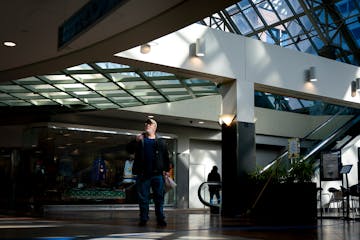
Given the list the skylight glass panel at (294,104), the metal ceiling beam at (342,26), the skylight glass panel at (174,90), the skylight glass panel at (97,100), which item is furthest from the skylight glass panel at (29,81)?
the metal ceiling beam at (342,26)

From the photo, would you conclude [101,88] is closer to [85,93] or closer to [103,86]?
[103,86]

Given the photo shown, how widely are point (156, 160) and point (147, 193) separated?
517 millimetres

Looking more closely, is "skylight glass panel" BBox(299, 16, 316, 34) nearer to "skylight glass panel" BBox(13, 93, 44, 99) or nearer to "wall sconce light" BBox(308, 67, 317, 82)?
"wall sconce light" BBox(308, 67, 317, 82)

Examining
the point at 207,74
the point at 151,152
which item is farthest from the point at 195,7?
the point at 207,74

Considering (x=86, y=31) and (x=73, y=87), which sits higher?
(x=73, y=87)

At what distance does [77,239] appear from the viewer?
493cm

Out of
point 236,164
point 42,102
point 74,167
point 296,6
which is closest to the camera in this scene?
point 236,164

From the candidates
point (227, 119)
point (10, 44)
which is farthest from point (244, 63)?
point (10, 44)

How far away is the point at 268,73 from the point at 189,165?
8317 mm

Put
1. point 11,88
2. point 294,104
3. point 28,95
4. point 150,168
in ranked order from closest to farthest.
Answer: point 150,168 < point 11,88 < point 28,95 < point 294,104

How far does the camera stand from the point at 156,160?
713 centimetres

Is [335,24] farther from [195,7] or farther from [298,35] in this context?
[195,7]

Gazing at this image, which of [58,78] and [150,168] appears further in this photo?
[58,78]

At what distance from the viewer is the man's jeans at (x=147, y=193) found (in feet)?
23.4
